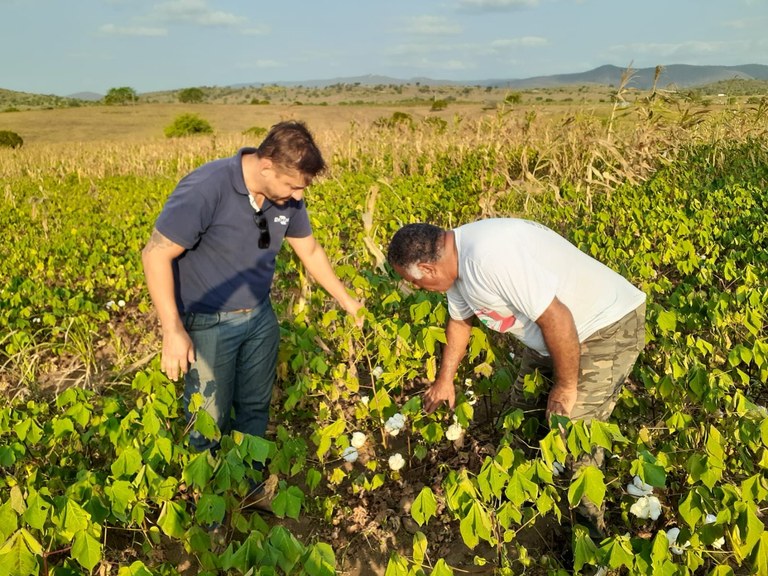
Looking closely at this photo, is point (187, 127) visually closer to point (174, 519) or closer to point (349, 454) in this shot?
point (349, 454)

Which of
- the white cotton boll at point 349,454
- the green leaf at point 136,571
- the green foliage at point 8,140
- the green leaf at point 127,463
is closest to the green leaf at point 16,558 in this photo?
the green leaf at point 136,571

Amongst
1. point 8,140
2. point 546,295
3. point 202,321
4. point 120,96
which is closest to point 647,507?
point 546,295

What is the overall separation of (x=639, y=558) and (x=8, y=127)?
4433cm

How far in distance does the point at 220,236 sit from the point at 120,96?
70803 millimetres

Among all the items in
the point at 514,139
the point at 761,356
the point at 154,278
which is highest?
the point at 514,139

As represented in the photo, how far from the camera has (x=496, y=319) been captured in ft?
7.38

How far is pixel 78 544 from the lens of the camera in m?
1.41

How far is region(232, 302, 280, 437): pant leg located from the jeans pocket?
0.16 m

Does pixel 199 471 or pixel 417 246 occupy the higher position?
pixel 417 246

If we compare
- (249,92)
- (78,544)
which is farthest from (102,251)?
(249,92)

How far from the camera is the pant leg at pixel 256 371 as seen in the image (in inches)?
101

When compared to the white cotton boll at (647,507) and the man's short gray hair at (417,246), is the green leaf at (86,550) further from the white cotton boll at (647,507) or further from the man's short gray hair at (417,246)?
the white cotton boll at (647,507)

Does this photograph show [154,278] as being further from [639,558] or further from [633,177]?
[633,177]

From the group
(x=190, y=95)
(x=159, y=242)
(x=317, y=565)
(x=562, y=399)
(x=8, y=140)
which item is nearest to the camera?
(x=317, y=565)
